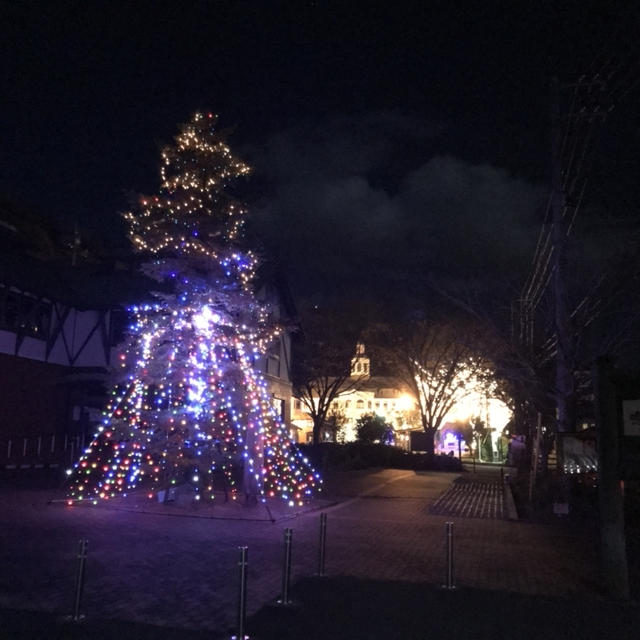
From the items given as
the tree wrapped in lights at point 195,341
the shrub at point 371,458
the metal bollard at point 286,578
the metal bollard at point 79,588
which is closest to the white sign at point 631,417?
the metal bollard at point 286,578

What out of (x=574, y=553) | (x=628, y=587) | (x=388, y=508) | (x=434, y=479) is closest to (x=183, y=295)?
(x=388, y=508)

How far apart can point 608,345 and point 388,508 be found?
6815 mm

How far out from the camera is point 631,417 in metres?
8.91

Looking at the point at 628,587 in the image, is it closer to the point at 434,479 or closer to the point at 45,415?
the point at 434,479

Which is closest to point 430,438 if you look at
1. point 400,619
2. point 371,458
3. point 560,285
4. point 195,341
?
point 371,458

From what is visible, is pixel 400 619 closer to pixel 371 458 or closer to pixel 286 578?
pixel 286 578

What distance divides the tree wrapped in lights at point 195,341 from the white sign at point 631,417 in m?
8.93

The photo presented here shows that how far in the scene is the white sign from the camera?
8.85m

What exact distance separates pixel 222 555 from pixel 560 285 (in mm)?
10392

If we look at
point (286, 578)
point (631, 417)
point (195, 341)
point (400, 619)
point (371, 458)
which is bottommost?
point (400, 619)

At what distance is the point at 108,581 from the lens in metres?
8.38

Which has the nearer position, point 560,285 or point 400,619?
point 400,619

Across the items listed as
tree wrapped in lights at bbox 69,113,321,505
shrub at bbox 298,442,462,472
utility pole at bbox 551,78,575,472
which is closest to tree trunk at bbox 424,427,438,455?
shrub at bbox 298,442,462,472

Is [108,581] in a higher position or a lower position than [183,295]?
lower
